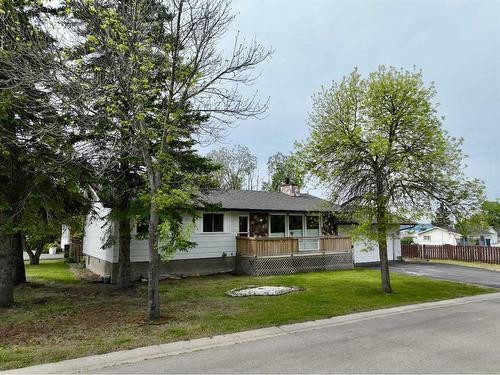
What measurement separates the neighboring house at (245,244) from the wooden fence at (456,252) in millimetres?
10562

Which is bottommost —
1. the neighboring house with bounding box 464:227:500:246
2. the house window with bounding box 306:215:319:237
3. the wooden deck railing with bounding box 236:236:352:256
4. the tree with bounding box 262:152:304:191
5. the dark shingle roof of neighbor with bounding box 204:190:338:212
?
the neighboring house with bounding box 464:227:500:246

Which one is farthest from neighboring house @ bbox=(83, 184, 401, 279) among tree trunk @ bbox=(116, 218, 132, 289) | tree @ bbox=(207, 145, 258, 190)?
tree @ bbox=(207, 145, 258, 190)

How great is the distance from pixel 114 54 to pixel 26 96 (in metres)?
2.26

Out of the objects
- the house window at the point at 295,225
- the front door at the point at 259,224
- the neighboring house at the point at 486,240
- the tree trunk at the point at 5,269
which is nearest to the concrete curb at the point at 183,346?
the tree trunk at the point at 5,269

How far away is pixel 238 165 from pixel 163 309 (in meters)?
35.4

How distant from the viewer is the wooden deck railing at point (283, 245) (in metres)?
16.3

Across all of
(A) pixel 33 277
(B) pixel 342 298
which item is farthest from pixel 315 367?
(A) pixel 33 277

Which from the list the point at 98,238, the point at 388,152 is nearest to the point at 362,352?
the point at 388,152

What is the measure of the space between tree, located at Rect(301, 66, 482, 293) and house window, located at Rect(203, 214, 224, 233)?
7.13 meters

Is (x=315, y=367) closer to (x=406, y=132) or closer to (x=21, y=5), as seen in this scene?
(x=406, y=132)

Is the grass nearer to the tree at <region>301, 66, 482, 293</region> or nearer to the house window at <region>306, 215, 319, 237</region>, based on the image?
the tree at <region>301, 66, 482, 293</region>

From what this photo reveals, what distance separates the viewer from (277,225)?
19406mm

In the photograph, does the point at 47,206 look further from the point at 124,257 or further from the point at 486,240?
the point at 486,240

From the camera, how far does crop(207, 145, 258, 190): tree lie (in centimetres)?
4169
